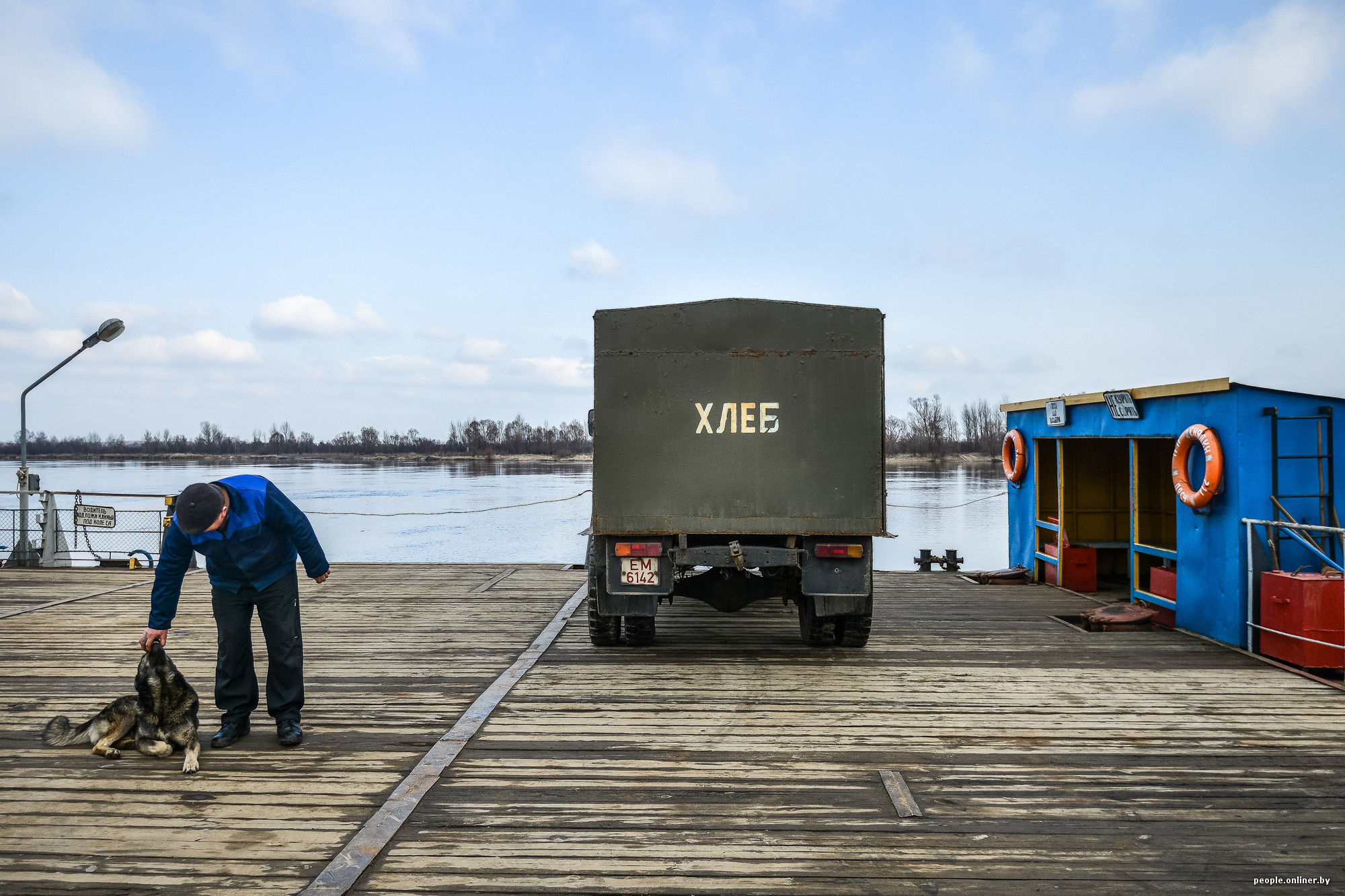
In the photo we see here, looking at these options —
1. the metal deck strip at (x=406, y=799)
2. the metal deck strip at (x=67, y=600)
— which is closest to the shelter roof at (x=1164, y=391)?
the metal deck strip at (x=406, y=799)

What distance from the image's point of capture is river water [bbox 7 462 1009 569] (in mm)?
29453

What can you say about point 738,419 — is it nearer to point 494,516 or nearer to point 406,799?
point 406,799

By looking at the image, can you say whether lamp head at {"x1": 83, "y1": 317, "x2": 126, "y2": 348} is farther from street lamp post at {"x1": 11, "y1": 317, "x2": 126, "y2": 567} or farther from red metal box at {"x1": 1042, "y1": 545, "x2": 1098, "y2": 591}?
red metal box at {"x1": 1042, "y1": 545, "x2": 1098, "y2": 591}

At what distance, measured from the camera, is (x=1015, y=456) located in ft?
39.2

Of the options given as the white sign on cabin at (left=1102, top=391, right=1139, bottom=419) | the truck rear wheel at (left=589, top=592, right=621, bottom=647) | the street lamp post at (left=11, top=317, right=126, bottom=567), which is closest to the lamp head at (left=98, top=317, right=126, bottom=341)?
the street lamp post at (left=11, top=317, right=126, bottom=567)

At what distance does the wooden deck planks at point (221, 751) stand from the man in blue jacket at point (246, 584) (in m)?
0.24

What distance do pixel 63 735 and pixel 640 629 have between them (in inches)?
160

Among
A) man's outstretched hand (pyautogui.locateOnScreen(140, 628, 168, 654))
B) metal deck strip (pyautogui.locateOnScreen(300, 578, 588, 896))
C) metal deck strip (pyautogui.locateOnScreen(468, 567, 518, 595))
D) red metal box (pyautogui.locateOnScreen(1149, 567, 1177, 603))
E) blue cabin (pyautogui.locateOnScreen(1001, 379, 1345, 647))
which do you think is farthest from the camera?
metal deck strip (pyautogui.locateOnScreen(468, 567, 518, 595))

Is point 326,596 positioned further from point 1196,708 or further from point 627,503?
point 1196,708

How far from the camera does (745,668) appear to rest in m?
6.68

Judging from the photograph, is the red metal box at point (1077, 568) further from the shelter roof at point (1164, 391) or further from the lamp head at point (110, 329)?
the lamp head at point (110, 329)

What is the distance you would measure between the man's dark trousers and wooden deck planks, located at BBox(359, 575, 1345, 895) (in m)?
1.13

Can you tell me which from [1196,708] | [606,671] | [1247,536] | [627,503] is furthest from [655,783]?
[1247,536]

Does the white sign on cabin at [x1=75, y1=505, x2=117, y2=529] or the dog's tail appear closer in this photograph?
the dog's tail
